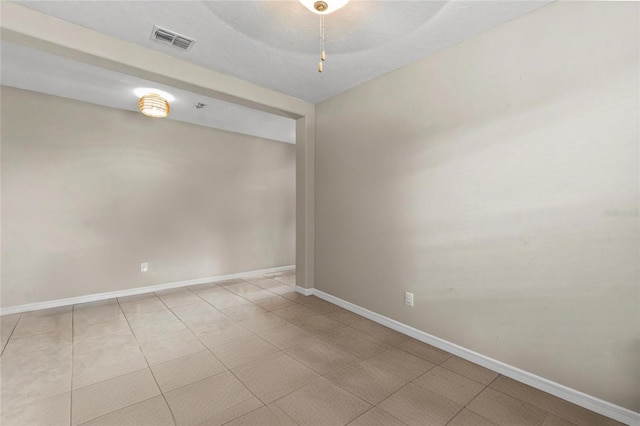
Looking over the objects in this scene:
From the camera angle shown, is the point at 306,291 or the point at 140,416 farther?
the point at 306,291

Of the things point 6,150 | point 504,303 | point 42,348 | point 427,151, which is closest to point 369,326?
point 504,303

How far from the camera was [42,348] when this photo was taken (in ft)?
7.87

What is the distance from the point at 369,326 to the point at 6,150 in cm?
453

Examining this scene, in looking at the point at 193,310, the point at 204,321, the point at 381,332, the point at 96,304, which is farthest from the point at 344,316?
the point at 96,304

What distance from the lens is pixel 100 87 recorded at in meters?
3.20

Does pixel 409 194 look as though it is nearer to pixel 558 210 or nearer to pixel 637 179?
pixel 558 210

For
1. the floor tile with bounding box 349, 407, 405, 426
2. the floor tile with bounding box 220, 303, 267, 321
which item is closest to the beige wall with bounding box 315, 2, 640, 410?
the floor tile with bounding box 349, 407, 405, 426

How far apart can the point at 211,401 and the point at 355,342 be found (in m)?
1.29

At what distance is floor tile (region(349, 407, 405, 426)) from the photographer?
1.57 meters

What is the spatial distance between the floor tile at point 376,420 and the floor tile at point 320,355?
50 cm

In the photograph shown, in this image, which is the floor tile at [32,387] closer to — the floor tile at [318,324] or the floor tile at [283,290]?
the floor tile at [318,324]

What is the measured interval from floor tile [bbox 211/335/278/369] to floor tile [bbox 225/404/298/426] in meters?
0.58

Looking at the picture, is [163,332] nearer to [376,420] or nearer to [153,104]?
[376,420]

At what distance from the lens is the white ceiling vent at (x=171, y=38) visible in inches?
88.5
